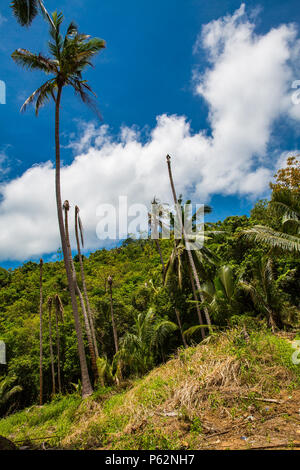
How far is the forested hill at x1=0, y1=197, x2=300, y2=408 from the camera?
40.7 feet

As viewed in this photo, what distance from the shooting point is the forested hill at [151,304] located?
1240 cm

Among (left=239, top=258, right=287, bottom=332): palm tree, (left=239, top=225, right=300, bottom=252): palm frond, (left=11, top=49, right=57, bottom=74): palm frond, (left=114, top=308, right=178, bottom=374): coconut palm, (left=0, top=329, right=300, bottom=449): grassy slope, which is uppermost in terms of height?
(left=11, top=49, right=57, bottom=74): palm frond

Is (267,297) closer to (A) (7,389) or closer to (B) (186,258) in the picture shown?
(B) (186,258)

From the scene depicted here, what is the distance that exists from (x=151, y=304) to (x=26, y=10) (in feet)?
58.2

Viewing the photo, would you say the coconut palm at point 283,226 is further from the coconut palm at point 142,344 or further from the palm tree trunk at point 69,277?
the palm tree trunk at point 69,277

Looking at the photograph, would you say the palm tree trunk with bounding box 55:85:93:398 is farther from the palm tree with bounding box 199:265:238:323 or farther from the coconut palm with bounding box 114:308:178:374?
the palm tree with bounding box 199:265:238:323

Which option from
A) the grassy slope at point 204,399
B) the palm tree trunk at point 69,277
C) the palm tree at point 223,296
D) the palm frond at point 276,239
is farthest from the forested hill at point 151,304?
the grassy slope at point 204,399

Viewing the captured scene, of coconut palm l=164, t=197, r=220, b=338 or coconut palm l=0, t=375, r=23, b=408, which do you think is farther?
coconut palm l=0, t=375, r=23, b=408

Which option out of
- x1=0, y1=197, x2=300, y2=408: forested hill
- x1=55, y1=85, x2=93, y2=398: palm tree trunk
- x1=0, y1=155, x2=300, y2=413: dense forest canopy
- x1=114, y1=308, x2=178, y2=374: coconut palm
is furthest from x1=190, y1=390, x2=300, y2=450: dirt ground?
x1=114, y1=308, x2=178, y2=374: coconut palm

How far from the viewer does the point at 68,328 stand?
875 inches

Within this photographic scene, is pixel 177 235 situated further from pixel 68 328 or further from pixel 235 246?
pixel 68 328

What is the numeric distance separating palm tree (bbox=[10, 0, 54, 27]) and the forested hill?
12.1m

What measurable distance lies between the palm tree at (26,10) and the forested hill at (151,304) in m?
12.1
